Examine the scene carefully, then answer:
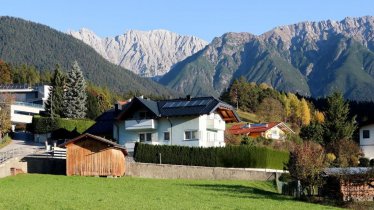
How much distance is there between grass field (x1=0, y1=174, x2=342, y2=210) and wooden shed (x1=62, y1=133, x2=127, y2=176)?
317 centimetres

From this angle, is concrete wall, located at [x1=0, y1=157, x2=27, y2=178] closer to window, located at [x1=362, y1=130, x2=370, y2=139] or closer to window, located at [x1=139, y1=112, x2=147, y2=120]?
window, located at [x1=139, y1=112, x2=147, y2=120]

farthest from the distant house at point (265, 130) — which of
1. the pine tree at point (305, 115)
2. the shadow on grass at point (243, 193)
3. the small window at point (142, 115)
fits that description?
the shadow on grass at point (243, 193)

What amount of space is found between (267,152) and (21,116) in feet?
220

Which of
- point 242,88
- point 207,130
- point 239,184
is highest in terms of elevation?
point 242,88

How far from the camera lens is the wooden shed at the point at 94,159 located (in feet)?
163

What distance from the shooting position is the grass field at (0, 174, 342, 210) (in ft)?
92.1

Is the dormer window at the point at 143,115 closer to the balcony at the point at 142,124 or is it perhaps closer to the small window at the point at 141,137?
the balcony at the point at 142,124

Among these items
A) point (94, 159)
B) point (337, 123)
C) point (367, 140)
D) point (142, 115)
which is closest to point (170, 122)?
point (142, 115)

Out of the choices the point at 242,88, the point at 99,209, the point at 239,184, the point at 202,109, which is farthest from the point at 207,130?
the point at 242,88

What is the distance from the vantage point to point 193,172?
51594 mm

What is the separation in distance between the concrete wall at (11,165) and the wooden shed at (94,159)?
3529mm

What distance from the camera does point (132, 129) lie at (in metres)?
68.2

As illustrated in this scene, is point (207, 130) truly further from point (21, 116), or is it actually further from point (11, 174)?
point (21, 116)

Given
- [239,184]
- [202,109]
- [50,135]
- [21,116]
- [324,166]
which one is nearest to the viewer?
[324,166]
